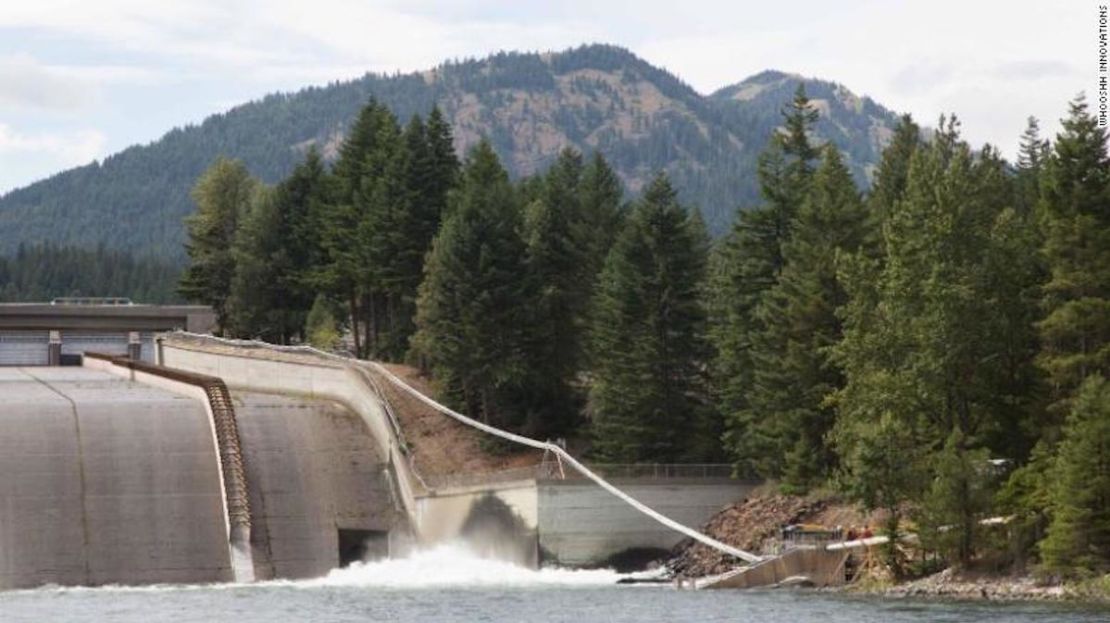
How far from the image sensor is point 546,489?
80.3 m

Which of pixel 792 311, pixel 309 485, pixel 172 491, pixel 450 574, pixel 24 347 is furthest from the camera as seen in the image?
pixel 24 347

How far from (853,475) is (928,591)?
17.7 ft

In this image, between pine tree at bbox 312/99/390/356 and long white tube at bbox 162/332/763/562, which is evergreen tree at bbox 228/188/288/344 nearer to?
pine tree at bbox 312/99/390/356

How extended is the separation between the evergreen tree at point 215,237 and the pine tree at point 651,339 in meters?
54.2

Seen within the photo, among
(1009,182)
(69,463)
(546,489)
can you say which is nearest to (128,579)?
(69,463)

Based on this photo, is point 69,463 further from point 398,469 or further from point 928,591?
point 928,591

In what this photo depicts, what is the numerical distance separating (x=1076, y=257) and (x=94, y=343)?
8331 centimetres

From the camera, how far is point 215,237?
5566 inches

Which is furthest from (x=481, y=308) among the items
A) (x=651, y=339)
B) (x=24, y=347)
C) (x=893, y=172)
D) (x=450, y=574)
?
(x=24, y=347)

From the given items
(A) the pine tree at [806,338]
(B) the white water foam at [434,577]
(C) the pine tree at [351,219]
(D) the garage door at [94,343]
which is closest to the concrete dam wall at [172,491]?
(B) the white water foam at [434,577]

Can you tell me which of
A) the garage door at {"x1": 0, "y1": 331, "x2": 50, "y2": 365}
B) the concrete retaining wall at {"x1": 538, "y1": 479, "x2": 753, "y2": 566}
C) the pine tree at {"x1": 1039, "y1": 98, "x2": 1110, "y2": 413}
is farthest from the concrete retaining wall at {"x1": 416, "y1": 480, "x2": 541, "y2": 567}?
the garage door at {"x1": 0, "y1": 331, "x2": 50, "y2": 365}

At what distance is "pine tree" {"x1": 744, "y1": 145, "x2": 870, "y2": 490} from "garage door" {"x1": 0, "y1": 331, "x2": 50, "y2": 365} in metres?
65.6

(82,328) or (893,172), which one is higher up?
(893,172)

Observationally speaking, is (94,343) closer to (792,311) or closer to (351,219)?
(351,219)
